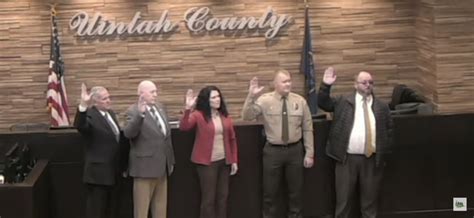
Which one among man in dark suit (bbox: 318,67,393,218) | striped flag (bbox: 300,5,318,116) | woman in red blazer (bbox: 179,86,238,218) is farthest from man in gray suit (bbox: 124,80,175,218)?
striped flag (bbox: 300,5,318,116)

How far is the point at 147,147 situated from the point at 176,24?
2.97 metres

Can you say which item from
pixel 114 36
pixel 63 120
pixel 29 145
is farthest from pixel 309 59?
pixel 29 145

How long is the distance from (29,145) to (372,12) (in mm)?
4651

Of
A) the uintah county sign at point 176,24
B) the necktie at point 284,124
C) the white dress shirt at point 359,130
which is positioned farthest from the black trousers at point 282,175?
the uintah county sign at point 176,24

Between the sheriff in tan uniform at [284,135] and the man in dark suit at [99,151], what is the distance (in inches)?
54.1

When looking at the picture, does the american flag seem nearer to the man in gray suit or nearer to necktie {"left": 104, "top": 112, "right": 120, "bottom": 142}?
necktie {"left": 104, "top": 112, "right": 120, "bottom": 142}

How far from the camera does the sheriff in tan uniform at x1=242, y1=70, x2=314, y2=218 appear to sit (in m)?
8.73

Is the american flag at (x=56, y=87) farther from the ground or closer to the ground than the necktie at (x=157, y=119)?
farther from the ground

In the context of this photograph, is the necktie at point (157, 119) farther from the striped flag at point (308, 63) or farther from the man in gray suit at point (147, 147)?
the striped flag at point (308, 63)

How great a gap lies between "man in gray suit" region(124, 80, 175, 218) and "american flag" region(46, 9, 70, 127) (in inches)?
101

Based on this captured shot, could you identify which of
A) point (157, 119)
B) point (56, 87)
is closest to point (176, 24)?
point (56, 87)

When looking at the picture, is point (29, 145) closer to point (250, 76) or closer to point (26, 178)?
point (26, 178)

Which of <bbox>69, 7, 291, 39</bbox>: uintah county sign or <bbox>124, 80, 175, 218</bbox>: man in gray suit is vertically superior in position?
<bbox>69, 7, 291, 39</bbox>: uintah county sign

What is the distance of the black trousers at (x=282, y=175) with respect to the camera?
28.8 feet
